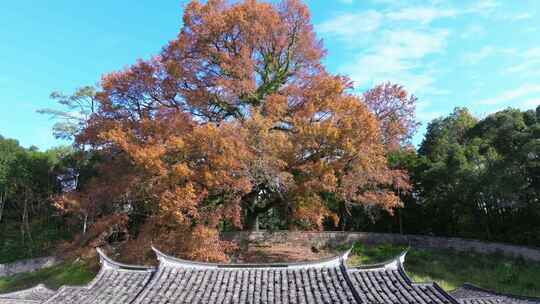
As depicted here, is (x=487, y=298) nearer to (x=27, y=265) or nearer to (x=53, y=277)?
(x=53, y=277)

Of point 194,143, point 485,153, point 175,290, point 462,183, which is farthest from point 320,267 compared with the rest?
point 485,153

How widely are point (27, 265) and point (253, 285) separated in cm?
2270

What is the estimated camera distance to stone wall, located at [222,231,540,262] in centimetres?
2311

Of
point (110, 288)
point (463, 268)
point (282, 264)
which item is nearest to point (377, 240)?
point (463, 268)

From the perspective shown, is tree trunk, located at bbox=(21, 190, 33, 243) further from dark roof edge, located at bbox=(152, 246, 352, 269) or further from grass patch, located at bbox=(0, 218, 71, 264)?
dark roof edge, located at bbox=(152, 246, 352, 269)

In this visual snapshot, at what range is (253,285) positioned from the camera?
8.45 meters

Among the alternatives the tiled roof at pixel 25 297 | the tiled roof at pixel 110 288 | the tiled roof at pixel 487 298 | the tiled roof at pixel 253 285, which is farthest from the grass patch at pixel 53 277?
the tiled roof at pixel 487 298

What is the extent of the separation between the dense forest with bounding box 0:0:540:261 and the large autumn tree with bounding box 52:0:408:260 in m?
0.06

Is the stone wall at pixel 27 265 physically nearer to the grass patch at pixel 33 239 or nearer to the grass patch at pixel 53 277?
the grass patch at pixel 53 277

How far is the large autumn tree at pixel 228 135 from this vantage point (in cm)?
1673

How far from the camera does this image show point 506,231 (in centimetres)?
2450

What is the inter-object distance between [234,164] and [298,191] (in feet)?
11.4

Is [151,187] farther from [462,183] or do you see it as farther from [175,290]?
[462,183]

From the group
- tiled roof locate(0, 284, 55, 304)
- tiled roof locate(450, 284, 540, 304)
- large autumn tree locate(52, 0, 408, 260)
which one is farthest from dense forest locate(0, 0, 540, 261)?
tiled roof locate(450, 284, 540, 304)
